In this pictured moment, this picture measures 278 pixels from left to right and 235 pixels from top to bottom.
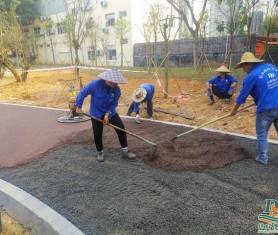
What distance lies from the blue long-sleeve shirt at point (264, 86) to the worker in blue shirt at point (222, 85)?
9.86 ft

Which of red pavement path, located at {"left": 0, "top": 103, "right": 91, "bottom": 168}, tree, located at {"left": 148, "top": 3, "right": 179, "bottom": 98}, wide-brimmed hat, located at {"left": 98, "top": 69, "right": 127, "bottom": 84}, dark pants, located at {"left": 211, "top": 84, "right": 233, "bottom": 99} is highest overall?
tree, located at {"left": 148, "top": 3, "right": 179, "bottom": 98}

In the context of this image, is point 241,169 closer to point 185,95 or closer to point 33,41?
point 185,95

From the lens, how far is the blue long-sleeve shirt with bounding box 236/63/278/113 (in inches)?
135

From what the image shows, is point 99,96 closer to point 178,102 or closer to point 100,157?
point 100,157

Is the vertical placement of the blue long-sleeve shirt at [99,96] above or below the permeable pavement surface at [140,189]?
above

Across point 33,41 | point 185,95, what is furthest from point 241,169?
point 33,41

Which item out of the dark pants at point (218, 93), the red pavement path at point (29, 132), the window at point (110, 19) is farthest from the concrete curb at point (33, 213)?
the window at point (110, 19)

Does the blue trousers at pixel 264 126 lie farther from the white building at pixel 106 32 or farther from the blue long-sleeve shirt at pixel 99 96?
the white building at pixel 106 32

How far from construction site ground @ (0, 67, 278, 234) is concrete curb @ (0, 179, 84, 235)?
0.31 feet

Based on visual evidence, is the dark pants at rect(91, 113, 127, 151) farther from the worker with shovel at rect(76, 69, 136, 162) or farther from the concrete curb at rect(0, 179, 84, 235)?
the concrete curb at rect(0, 179, 84, 235)

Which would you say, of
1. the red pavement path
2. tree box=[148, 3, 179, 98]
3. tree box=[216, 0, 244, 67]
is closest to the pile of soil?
the red pavement path

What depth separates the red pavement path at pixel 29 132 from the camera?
452cm

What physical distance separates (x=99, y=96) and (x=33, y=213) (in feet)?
5.58

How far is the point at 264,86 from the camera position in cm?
344
